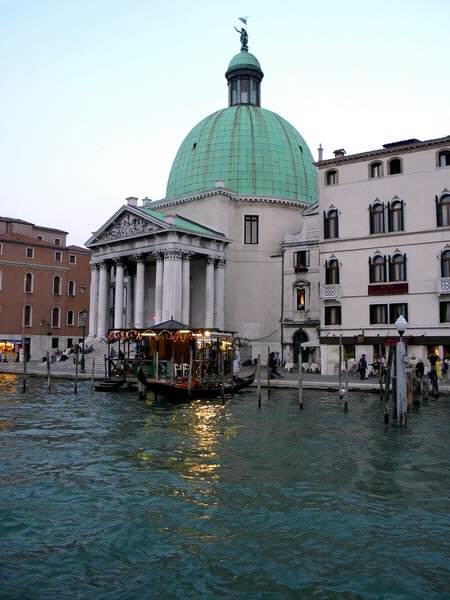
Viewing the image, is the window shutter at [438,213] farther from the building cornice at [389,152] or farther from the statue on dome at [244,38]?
the statue on dome at [244,38]

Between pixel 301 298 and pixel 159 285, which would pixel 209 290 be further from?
pixel 301 298

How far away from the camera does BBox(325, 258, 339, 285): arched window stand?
35.8 metres

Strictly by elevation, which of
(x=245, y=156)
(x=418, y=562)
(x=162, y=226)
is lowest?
(x=418, y=562)

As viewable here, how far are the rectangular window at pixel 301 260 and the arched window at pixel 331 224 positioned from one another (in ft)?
23.3

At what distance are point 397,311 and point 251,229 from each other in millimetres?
18234

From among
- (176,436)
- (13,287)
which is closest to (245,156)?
(13,287)

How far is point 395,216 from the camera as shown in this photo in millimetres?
33906

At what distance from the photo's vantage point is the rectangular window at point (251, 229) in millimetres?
48906

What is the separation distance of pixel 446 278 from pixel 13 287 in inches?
1530

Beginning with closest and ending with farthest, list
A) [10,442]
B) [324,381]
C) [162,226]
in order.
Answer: [10,442]
[324,381]
[162,226]

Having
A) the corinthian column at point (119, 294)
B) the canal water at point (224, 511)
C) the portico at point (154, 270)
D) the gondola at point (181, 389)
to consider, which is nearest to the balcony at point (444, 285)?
the gondola at point (181, 389)

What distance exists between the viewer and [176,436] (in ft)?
54.7

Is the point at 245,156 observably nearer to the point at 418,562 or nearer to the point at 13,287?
the point at 13,287

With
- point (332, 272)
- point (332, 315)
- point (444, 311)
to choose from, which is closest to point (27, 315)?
point (332, 315)
